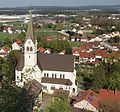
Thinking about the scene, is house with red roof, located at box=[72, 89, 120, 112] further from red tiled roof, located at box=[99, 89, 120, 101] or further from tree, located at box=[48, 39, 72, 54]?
tree, located at box=[48, 39, 72, 54]

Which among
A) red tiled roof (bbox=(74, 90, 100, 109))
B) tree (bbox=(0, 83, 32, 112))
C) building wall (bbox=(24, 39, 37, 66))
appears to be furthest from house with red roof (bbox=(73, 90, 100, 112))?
tree (bbox=(0, 83, 32, 112))

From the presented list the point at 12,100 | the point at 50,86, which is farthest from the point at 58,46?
the point at 12,100

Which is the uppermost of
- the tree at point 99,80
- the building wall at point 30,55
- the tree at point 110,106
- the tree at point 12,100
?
the tree at point 12,100

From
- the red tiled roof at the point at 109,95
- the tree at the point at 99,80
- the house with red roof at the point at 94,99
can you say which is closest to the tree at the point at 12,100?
the house with red roof at the point at 94,99

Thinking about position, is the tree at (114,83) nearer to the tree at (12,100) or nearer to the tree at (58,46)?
the tree at (12,100)

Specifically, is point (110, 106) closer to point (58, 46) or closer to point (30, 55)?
point (30, 55)

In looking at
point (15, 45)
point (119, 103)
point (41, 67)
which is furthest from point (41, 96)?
point (15, 45)

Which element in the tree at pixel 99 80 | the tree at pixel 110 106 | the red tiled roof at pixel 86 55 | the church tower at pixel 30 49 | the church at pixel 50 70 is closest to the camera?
the tree at pixel 110 106

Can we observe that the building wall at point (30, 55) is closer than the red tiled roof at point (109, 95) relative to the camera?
No

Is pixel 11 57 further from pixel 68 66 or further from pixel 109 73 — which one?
pixel 109 73
